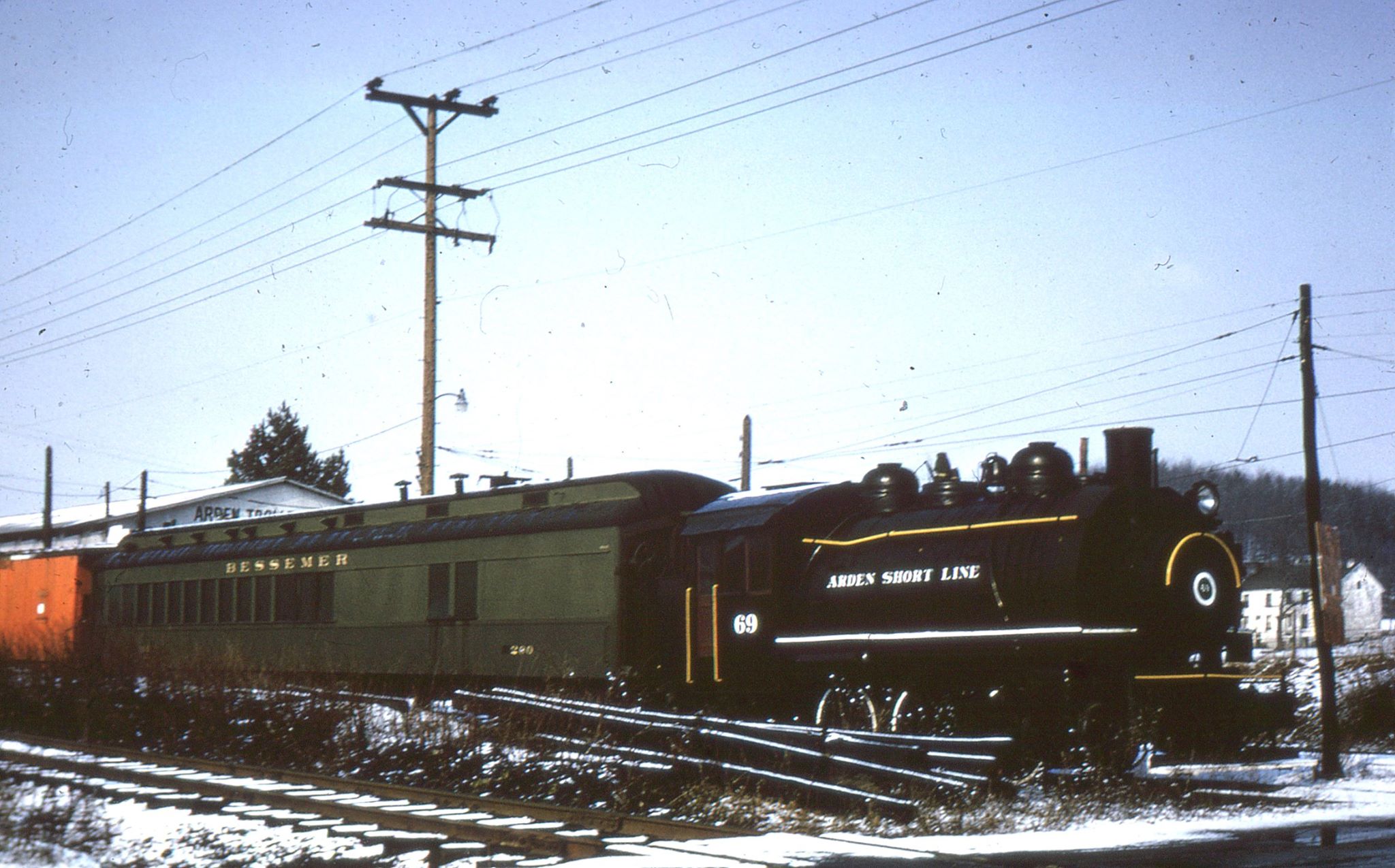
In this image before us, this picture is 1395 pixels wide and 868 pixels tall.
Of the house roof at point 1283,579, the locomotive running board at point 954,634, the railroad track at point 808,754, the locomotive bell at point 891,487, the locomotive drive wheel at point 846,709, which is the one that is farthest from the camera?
the house roof at point 1283,579

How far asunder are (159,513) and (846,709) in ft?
191

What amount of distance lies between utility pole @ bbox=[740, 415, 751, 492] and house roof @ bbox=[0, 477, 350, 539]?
3622cm

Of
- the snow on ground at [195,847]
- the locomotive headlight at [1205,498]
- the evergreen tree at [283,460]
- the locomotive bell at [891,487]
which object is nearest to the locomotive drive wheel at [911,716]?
the locomotive bell at [891,487]

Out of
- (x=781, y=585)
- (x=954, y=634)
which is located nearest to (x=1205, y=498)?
(x=954, y=634)

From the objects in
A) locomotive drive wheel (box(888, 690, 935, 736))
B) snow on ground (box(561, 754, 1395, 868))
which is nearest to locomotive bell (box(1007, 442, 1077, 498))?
locomotive drive wheel (box(888, 690, 935, 736))

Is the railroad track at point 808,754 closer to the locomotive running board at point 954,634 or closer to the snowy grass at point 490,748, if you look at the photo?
the snowy grass at point 490,748

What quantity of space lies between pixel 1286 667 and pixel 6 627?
94.0 feet

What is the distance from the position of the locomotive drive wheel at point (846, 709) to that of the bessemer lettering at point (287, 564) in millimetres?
9532

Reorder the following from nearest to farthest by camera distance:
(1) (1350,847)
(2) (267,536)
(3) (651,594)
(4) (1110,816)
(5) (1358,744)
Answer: (1) (1350,847) → (4) (1110,816) → (3) (651,594) → (5) (1358,744) → (2) (267,536)

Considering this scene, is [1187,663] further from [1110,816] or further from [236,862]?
[236,862]

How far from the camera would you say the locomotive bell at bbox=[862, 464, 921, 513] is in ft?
52.1

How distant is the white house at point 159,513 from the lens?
6544 centimetres

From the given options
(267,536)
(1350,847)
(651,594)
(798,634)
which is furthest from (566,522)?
(1350,847)

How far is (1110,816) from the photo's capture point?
38.4ft
